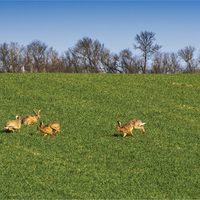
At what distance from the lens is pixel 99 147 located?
14227mm

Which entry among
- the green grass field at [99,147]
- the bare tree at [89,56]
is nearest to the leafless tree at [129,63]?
the bare tree at [89,56]

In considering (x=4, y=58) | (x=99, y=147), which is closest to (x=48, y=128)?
(x=99, y=147)

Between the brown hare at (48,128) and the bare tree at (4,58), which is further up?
the bare tree at (4,58)

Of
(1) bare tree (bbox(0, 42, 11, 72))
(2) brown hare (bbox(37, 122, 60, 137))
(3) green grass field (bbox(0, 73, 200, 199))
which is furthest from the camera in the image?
(1) bare tree (bbox(0, 42, 11, 72))

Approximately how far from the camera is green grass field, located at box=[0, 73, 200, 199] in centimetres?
1005

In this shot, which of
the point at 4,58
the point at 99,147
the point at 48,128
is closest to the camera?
the point at 99,147

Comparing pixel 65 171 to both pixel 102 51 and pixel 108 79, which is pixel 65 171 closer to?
pixel 108 79

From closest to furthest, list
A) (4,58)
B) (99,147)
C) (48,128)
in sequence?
(99,147)
(48,128)
(4,58)

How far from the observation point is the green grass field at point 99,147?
33.0ft

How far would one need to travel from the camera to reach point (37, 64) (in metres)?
88.4

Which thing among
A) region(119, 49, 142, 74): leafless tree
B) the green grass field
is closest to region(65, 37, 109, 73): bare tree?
region(119, 49, 142, 74): leafless tree

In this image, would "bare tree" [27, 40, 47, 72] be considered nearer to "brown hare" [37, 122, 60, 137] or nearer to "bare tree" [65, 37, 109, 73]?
"bare tree" [65, 37, 109, 73]

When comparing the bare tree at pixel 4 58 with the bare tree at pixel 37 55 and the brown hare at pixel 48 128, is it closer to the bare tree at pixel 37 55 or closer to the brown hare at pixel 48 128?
the bare tree at pixel 37 55

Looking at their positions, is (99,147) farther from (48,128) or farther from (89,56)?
(89,56)
